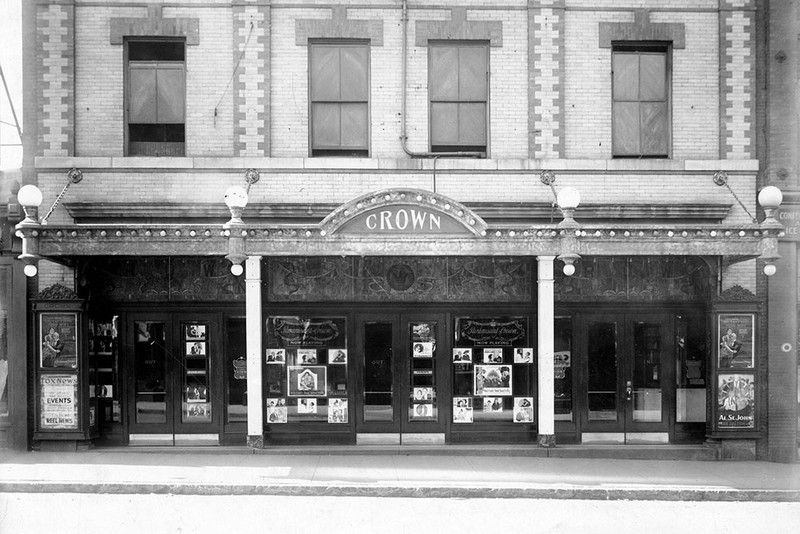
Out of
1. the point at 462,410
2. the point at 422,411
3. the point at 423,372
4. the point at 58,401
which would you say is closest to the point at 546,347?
the point at 462,410

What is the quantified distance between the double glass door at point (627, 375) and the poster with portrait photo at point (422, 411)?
8.69ft

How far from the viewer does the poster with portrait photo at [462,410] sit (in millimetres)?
12711

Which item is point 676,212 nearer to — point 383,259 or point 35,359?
point 383,259

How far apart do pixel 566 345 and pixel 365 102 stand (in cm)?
545

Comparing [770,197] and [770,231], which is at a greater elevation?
[770,197]

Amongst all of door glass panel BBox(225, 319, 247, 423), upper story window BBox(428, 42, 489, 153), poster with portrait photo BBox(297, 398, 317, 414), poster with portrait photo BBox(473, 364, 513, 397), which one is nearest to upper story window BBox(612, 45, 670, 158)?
upper story window BBox(428, 42, 489, 153)

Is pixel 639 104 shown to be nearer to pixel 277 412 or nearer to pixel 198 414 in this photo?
pixel 277 412

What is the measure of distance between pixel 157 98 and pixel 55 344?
445cm

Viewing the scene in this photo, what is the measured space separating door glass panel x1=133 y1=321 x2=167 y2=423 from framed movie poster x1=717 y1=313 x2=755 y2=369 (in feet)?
30.8

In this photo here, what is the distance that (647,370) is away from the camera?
12828mm

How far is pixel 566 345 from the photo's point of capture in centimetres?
1277

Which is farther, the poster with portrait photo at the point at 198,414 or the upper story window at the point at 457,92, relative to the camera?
the upper story window at the point at 457,92

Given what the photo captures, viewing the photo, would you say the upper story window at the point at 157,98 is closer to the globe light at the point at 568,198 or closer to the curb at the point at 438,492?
the curb at the point at 438,492

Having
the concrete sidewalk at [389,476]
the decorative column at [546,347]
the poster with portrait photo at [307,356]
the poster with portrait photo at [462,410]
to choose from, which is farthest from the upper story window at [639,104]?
the poster with portrait photo at [307,356]
